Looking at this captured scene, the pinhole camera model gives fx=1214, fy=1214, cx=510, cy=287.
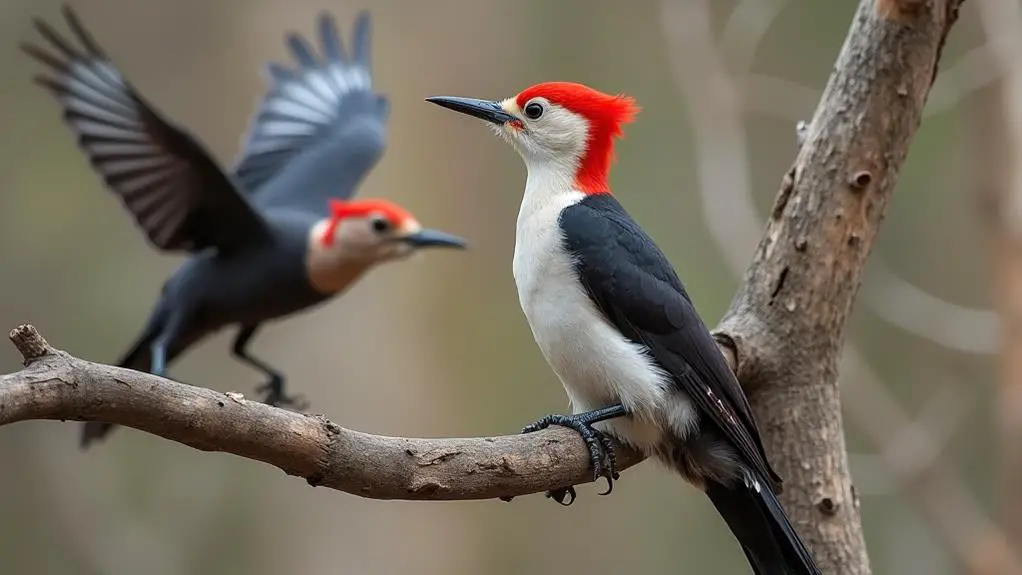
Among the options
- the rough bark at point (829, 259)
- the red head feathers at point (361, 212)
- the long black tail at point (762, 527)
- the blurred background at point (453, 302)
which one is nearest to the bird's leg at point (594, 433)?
the long black tail at point (762, 527)

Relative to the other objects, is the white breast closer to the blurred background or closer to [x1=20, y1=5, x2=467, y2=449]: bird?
[x1=20, y1=5, x2=467, y2=449]: bird

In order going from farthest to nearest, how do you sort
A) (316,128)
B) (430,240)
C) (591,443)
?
(316,128)
(430,240)
(591,443)

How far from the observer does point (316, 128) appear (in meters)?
4.90

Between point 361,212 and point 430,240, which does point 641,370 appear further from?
point 361,212

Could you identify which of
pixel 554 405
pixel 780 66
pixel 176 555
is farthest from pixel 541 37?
pixel 176 555

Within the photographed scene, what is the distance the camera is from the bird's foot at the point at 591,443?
8.38 feet

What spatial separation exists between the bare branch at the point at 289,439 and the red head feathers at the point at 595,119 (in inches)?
27.8

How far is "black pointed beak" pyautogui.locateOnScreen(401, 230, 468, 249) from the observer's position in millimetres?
4234

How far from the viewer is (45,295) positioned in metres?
6.07

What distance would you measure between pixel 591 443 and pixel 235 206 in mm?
1876

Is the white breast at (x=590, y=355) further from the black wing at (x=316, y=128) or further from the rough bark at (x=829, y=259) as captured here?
the black wing at (x=316, y=128)

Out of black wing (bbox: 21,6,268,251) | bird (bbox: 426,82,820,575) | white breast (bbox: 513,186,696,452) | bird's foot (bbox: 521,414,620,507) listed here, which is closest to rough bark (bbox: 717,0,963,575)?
bird (bbox: 426,82,820,575)

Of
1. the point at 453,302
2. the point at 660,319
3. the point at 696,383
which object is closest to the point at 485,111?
the point at 660,319

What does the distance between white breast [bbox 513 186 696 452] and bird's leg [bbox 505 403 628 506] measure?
0.15 ft
